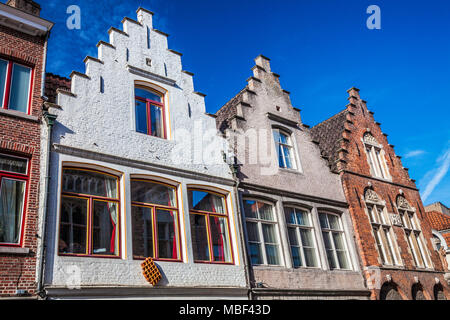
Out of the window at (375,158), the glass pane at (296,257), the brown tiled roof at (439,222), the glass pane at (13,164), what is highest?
the window at (375,158)

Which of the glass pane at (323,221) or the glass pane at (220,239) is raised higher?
the glass pane at (323,221)

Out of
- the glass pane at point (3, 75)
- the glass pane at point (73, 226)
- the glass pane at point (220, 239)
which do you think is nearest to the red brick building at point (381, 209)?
the glass pane at point (220, 239)

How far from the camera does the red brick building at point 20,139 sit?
8023mm

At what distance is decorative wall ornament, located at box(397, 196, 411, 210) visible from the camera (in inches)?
719

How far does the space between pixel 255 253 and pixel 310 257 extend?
2471 millimetres

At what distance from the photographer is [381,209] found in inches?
679

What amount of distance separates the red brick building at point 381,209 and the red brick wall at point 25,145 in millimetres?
11072

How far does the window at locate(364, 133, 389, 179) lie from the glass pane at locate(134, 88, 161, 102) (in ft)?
33.8

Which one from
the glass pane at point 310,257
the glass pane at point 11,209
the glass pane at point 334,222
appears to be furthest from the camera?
the glass pane at point 334,222

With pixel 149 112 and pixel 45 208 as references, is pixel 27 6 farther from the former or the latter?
pixel 45 208

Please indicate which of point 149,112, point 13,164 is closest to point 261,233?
point 149,112

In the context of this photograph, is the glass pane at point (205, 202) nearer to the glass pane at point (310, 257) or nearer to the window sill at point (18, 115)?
the glass pane at point (310, 257)
